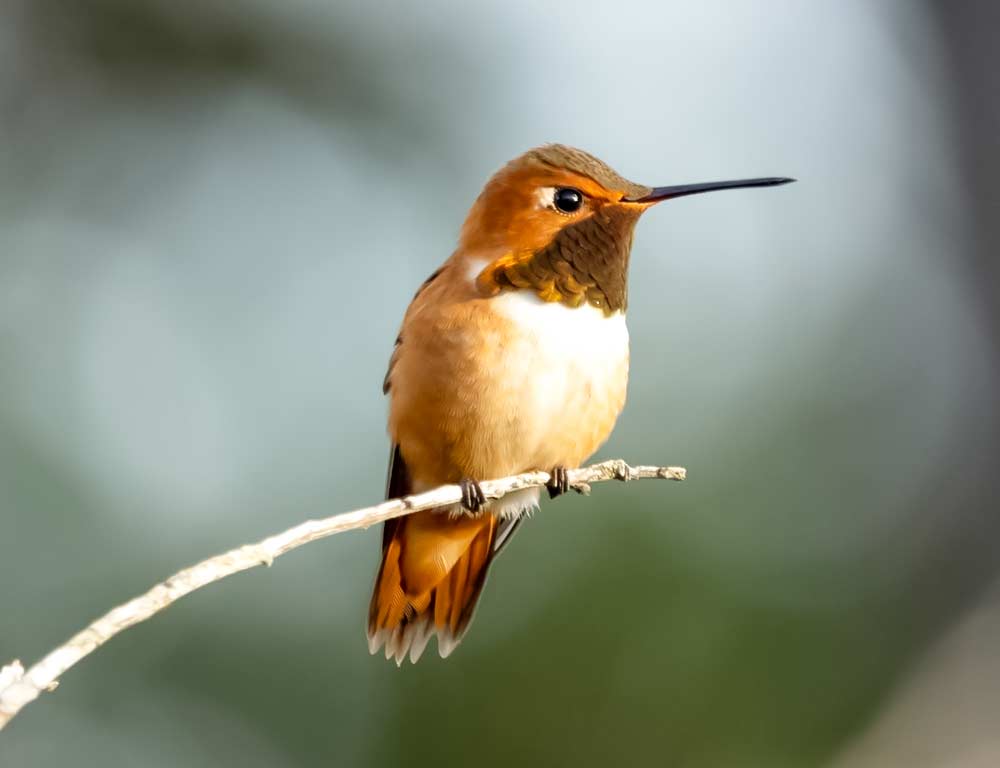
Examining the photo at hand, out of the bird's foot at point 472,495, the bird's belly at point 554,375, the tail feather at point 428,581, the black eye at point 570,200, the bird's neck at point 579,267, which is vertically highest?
the black eye at point 570,200

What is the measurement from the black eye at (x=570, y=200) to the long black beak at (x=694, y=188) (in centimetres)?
12

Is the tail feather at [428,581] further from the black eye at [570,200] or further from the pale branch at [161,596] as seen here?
the pale branch at [161,596]

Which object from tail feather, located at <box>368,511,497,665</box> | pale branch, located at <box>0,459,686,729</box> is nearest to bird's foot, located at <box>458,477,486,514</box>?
tail feather, located at <box>368,511,497,665</box>

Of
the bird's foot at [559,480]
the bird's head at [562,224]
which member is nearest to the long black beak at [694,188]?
the bird's head at [562,224]

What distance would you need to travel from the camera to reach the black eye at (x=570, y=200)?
122 inches

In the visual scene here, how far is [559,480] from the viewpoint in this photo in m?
3.00

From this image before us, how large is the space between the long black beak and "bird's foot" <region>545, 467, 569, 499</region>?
27.8 inches

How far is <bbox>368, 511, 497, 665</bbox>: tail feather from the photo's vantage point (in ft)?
11.0

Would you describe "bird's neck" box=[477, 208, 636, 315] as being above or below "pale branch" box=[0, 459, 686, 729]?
above

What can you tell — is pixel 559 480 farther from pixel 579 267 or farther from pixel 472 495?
pixel 579 267

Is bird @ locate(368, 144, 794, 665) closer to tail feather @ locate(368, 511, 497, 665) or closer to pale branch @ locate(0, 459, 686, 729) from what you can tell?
tail feather @ locate(368, 511, 497, 665)

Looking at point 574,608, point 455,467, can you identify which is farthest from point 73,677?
point 455,467

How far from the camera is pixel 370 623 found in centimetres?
346

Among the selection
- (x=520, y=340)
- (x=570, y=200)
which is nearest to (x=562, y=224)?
(x=570, y=200)
